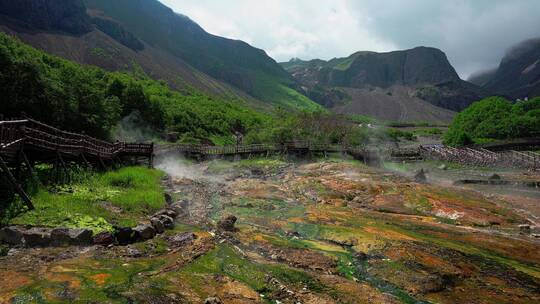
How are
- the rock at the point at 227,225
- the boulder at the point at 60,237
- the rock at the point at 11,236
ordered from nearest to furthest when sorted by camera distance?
the rock at the point at 11,236
the boulder at the point at 60,237
the rock at the point at 227,225

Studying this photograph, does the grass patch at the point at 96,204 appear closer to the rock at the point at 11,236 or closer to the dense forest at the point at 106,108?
the rock at the point at 11,236

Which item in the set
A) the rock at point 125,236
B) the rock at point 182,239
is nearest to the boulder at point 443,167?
the rock at point 182,239

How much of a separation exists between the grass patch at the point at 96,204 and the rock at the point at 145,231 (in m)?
0.85

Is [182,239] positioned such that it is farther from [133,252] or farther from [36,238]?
[36,238]

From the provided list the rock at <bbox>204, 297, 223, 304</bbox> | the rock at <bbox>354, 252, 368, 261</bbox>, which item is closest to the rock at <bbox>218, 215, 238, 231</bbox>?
the rock at <bbox>354, 252, 368, 261</bbox>

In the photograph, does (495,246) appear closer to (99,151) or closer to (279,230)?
(279,230)

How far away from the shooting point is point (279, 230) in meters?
18.8

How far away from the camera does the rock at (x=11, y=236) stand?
12055 millimetres

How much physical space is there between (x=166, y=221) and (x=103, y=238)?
370cm

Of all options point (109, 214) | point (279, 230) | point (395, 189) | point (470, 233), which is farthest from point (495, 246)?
point (109, 214)

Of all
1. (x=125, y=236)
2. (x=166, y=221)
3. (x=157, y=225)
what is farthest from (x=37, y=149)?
(x=125, y=236)

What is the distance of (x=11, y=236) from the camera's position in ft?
39.7

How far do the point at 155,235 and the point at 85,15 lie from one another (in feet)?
662

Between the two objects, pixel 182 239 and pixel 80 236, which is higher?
pixel 80 236
